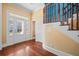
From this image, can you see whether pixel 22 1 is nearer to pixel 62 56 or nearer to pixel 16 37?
pixel 16 37

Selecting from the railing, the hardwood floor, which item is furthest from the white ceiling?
the hardwood floor

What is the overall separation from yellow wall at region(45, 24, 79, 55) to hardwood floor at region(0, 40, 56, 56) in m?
0.26

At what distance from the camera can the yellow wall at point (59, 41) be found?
2000 mm

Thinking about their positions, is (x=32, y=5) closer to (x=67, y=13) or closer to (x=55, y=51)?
(x=67, y=13)

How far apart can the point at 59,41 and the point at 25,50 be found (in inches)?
32.7

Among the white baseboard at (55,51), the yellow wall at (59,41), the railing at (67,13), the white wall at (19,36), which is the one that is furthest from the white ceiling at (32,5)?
the white baseboard at (55,51)

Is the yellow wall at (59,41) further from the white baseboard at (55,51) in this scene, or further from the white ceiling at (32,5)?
the white ceiling at (32,5)

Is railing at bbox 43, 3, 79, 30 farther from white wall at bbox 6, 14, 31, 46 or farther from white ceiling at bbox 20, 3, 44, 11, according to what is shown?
white wall at bbox 6, 14, 31, 46

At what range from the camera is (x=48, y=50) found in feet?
7.50

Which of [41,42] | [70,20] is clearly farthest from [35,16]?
[70,20]

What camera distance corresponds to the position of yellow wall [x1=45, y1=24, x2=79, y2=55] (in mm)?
2000

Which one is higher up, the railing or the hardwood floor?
the railing

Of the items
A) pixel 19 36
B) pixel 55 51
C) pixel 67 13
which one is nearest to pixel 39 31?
pixel 19 36

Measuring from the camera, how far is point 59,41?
2.18m
